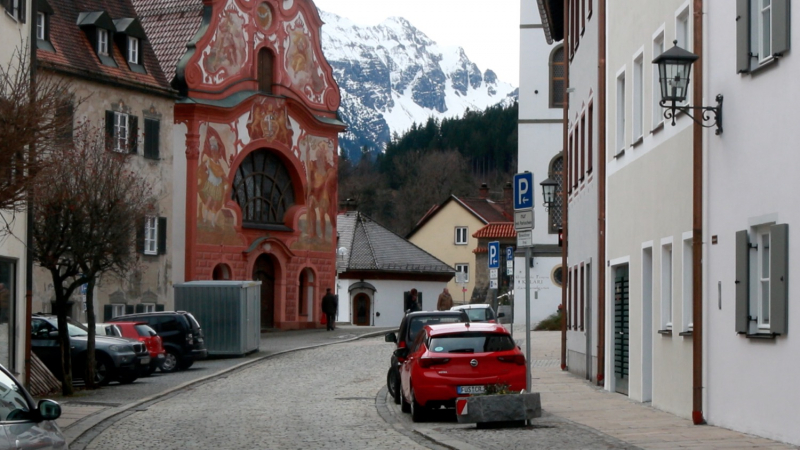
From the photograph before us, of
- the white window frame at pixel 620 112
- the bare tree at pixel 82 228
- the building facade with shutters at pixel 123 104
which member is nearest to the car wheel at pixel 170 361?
the bare tree at pixel 82 228

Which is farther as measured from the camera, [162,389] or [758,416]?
[162,389]

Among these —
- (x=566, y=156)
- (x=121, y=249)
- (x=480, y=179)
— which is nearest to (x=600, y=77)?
(x=566, y=156)

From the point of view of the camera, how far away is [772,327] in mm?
13547

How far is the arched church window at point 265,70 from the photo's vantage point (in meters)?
53.4

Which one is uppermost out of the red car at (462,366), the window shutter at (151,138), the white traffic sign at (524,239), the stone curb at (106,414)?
the window shutter at (151,138)

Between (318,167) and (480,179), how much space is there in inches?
3021

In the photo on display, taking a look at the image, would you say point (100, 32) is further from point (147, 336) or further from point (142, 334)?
point (147, 336)

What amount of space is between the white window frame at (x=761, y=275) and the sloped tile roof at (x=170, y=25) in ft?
127

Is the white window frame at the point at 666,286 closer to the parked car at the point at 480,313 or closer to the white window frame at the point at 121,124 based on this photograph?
the parked car at the point at 480,313

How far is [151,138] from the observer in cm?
4725

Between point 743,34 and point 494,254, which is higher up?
point 743,34

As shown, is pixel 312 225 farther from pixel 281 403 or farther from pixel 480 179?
pixel 480 179

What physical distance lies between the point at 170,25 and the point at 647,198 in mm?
36555

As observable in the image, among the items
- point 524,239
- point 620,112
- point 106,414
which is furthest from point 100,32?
point 524,239
